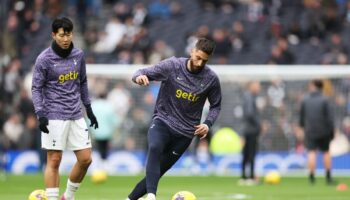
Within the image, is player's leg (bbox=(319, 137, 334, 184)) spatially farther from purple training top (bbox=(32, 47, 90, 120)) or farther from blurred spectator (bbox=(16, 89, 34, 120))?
purple training top (bbox=(32, 47, 90, 120))

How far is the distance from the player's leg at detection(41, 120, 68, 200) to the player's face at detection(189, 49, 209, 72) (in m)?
1.88

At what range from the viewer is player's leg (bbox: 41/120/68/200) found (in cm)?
1376

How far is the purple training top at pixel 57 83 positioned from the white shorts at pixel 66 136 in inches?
3.6

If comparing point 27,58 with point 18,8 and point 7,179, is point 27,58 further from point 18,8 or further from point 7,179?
point 7,179

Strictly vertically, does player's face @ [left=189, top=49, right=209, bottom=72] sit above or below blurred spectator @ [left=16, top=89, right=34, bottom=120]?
above

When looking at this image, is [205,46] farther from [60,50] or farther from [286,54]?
[286,54]

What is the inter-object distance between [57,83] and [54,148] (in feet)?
2.80

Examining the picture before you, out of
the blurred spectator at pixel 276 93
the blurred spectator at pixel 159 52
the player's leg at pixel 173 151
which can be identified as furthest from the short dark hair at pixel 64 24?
the blurred spectator at pixel 159 52

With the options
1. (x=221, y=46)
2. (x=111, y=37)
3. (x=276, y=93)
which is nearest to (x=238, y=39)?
(x=221, y=46)

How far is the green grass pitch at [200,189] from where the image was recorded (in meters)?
18.5

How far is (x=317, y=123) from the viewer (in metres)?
23.3

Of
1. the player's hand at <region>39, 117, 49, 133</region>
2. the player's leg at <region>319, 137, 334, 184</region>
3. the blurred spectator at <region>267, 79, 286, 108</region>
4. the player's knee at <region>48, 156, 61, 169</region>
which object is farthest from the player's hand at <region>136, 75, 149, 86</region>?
the blurred spectator at <region>267, 79, 286, 108</region>

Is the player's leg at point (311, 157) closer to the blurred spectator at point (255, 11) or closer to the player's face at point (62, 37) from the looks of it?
the player's face at point (62, 37)

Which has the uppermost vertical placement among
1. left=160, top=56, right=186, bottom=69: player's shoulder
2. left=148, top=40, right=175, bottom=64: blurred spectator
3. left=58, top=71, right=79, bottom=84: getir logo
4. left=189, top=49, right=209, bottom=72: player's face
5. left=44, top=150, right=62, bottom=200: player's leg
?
left=189, top=49, right=209, bottom=72: player's face
